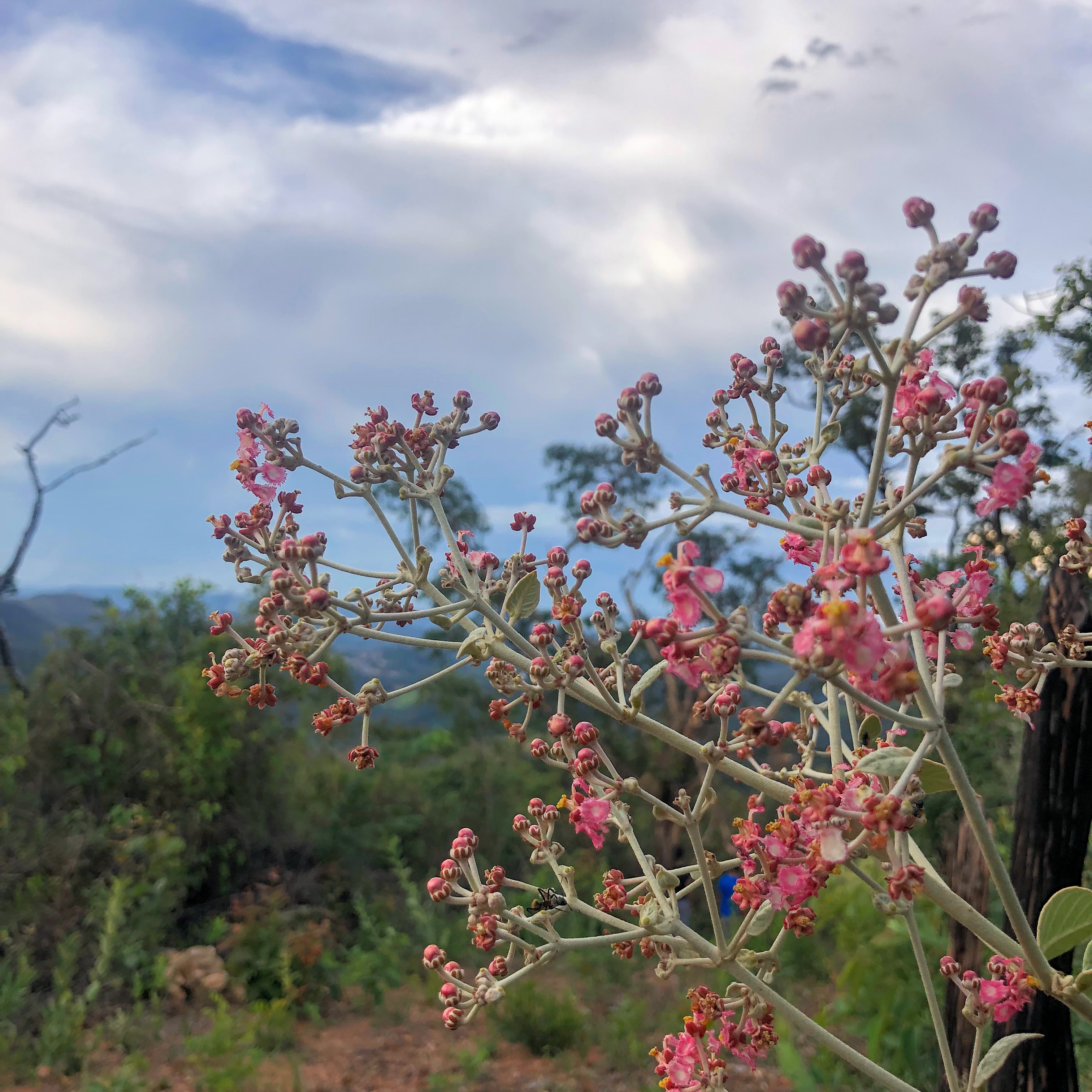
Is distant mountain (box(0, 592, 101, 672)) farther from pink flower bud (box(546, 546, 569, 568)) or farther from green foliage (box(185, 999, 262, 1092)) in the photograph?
pink flower bud (box(546, 546, 569, 568))

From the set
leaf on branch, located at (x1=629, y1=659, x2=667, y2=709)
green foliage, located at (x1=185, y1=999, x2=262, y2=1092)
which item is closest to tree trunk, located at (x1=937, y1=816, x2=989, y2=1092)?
leaf on branch, located at (x1=629, y1=659, x2=667, y2=709)

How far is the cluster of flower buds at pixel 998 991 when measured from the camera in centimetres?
122

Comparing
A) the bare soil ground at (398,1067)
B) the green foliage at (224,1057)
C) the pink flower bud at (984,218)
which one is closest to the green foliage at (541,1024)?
the bare soil ground at (398,1067)

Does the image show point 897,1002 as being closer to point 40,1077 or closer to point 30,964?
point 40,1077

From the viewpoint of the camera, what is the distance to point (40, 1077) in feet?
16.4

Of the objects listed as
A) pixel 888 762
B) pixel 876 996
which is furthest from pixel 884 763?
pixel 876 996

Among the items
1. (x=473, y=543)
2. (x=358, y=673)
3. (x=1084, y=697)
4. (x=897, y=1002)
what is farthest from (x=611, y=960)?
(x=473, y=543)

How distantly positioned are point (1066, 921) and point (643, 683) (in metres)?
0.64

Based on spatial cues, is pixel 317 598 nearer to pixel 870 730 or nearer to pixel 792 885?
pixel 792 885

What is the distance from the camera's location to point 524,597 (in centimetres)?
137

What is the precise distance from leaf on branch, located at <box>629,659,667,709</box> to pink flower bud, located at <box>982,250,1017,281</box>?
59 cm

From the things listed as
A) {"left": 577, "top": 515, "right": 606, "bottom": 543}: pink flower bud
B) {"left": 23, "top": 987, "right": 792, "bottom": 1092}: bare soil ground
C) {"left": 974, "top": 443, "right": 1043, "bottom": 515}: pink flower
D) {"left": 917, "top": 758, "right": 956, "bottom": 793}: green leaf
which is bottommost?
{"left": 23, "top": 987, "right": 792, "bottom": 1092}: bare soil ground

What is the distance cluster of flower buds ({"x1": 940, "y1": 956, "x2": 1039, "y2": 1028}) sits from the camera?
1.22 m

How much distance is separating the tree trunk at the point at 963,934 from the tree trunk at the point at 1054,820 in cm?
14
